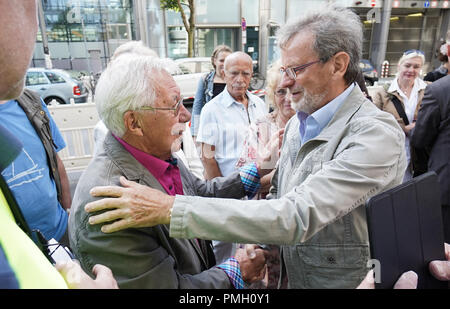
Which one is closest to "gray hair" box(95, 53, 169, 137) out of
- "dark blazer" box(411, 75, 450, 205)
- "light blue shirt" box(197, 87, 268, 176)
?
"light blue shirt" box(197, 87, 268, 176)

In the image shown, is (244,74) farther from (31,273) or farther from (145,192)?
(31,273)

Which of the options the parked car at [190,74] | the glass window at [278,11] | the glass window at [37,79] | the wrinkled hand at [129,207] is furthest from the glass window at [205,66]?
the wrinkled hand at [129,207]

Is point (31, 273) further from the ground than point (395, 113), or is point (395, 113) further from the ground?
point (31, 273)

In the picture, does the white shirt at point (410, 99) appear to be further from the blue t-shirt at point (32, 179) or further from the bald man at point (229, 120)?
the blue t-shirt at point (32, 179)

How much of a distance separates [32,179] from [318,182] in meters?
1.80

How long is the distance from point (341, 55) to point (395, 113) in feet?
8.31

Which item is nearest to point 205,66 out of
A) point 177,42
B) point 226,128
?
point 177,42

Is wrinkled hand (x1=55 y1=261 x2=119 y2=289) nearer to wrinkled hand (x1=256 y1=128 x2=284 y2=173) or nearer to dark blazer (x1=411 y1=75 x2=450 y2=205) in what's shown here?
wrinkled hand (x1=256 y1=128 x2=284 y2=173)

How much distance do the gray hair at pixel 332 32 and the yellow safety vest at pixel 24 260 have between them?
1444 millimetres

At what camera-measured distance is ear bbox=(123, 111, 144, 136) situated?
1.43 m

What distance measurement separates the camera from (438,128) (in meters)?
2.82

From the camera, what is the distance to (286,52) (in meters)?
1.62

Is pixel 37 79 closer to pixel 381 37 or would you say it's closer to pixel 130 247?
pixel 130 247
